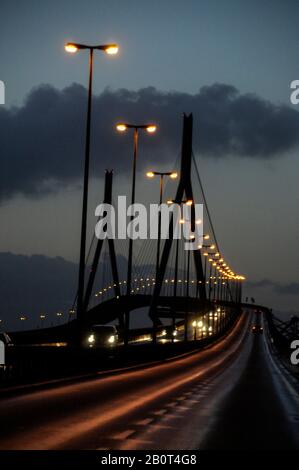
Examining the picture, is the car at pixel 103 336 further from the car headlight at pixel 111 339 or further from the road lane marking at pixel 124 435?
the road lane marking at pixel 124 435

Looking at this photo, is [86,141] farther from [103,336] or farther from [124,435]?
[103,336]

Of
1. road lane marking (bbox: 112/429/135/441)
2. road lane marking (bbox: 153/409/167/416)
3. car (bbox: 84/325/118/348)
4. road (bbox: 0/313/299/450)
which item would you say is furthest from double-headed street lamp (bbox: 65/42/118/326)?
car (bbox: 84/325/118/348)

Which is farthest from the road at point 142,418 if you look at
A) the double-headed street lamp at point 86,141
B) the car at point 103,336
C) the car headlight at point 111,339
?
the car headlight at point 111,339

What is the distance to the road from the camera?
14.4 meters

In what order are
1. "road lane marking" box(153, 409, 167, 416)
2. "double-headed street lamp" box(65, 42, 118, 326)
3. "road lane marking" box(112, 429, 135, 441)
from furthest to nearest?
"double-headed street lamp" box(65, 42, 118, 326), "road lane marking" box(153, 409, 167, 416), "road lane marking" box(112, 429, 135, 441)

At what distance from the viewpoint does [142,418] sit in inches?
731

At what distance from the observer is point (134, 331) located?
110 metres

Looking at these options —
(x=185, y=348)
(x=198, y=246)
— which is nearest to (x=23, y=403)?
(x=185, y=348)

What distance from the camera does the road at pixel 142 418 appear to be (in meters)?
14.4

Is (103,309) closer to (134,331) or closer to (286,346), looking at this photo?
(134,331)

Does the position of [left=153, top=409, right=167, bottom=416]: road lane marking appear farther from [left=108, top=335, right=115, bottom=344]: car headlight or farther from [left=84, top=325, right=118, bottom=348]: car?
[left=108, top=335, right=115, bottom=344]: car headlight

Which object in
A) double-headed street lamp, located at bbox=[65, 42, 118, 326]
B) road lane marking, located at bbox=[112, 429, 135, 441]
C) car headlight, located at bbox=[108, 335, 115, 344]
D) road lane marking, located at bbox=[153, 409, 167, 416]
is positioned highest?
double-headed street lamp, located at bbox=[65, 42, 118, 326]

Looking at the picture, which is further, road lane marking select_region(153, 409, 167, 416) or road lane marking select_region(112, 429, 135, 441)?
road lane marking select_region(153, 409, 167, 416)
